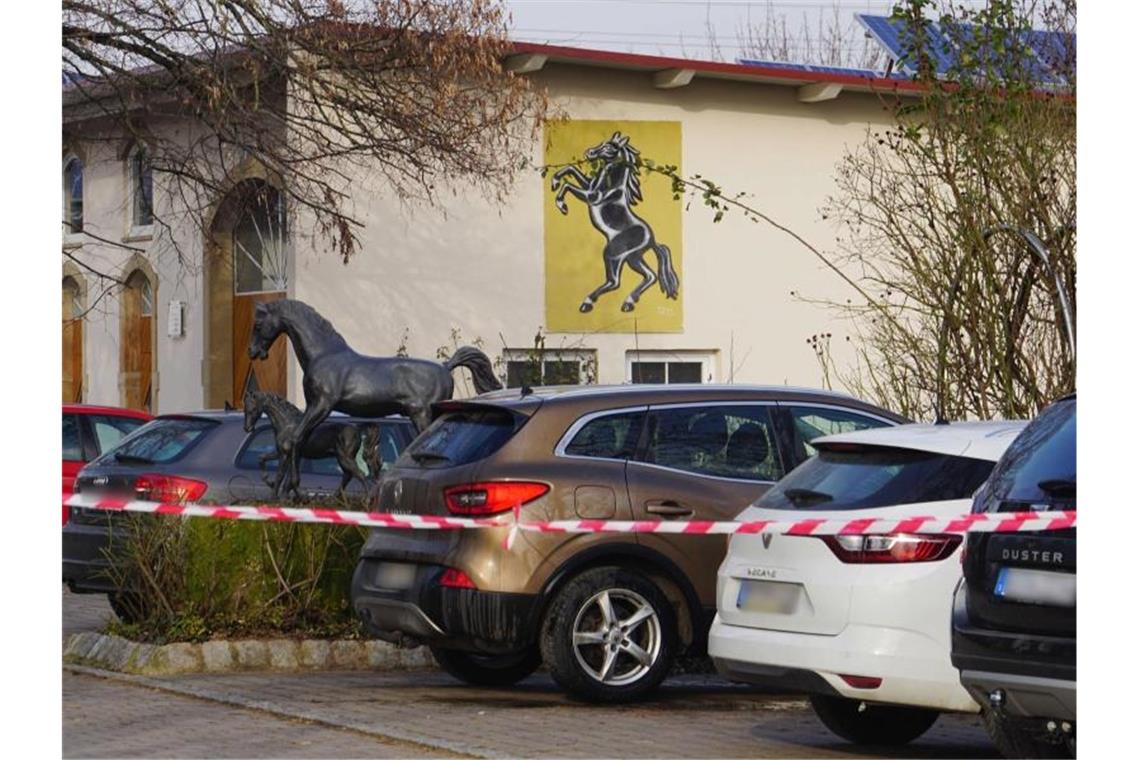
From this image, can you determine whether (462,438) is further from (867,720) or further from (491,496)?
(867,720)

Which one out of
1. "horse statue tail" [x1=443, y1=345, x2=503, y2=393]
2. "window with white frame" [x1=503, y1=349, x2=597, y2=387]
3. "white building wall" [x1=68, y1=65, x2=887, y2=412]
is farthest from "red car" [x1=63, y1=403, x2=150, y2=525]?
"white building wall" [x1=68, y1=65, x2=887, y2=412]

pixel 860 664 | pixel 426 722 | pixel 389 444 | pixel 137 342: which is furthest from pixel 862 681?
pixel 137 342

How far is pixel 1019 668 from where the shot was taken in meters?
7.62

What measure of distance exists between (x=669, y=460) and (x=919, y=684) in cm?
307

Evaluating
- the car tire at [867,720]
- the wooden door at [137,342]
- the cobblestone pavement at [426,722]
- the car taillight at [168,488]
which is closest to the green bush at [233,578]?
the cobblestone pavement at [426,722]

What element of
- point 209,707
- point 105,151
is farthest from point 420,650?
point 105,151

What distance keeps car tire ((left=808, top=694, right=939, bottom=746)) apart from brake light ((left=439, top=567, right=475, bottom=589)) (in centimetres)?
205

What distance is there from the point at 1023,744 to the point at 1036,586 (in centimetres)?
74

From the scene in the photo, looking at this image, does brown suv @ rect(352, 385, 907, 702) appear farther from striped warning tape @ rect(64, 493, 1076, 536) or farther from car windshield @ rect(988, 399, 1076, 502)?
car windshield @ rect(988, 399, 1076, 502)

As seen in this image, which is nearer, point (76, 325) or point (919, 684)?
Result: point (919, 684)

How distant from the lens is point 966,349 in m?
16.0

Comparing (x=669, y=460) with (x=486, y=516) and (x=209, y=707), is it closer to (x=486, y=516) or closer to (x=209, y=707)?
(x=486, y=516)

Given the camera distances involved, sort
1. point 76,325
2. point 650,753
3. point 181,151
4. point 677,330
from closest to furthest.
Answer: point 650,753, point 181,151, point 677,330, point 76,325

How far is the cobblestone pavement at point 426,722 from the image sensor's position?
9844 mm
